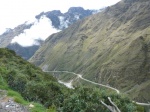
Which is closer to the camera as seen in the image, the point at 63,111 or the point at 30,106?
the point at 30,106

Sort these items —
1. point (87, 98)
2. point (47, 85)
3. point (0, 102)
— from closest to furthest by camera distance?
point (0, 102) < point (87, 98) < point (47, 85)

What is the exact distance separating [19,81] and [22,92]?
10.5ft

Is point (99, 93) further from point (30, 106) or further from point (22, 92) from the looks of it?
point (30, 106)

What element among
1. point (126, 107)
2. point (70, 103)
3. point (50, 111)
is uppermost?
point (50, 111)

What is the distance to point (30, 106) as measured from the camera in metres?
30.4

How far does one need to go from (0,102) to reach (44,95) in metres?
17.9

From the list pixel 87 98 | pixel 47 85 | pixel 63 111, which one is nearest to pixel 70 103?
pixel 63 111

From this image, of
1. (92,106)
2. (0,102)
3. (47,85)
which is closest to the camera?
(0,102)

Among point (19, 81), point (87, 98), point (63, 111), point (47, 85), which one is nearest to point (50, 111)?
point (63, 111)

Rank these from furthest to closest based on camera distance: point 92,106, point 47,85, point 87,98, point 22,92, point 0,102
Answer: point 47,85 < point 22,92 < point 87,98 < point 92,106 < point 0,102

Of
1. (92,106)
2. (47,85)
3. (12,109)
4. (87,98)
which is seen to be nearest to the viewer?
(12,109)

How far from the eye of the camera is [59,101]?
4572 centimetres

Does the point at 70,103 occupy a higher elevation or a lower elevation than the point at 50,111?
lower

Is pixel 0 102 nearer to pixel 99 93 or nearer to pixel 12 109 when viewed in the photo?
pixel 12 109
